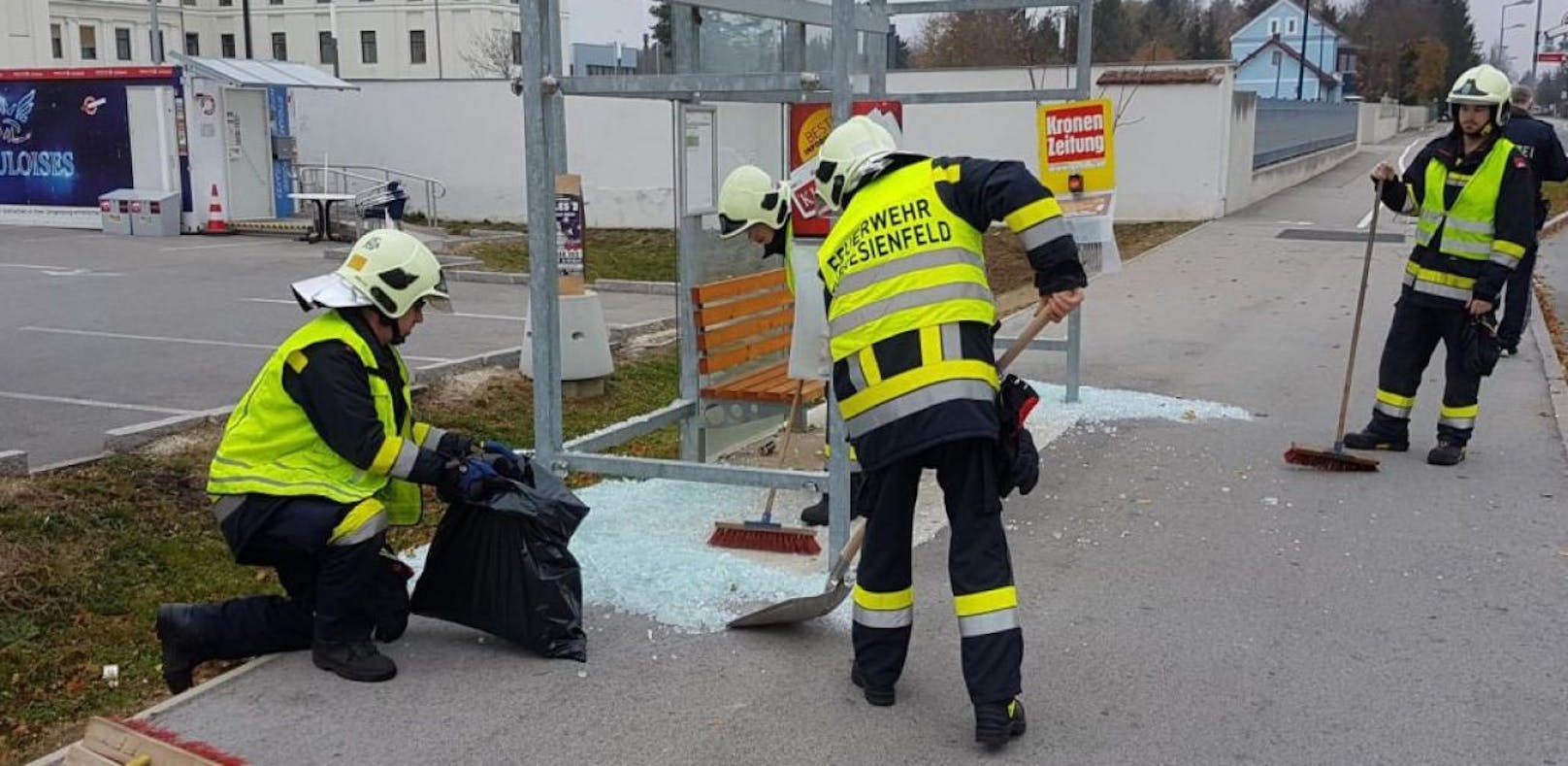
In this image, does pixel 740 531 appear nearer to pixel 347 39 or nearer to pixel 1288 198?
pixel 1288 198

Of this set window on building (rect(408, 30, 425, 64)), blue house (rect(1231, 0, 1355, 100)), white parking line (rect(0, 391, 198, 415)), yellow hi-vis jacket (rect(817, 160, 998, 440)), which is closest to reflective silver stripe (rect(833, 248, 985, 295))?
yellow hi-vis jacket (rect(817, 160, 998, 440))

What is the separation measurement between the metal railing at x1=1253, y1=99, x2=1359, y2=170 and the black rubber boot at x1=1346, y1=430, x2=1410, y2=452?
66.6 ft

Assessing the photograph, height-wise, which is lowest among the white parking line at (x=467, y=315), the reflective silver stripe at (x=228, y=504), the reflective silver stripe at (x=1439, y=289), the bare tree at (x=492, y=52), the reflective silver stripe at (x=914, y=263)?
the white parking line at (x=467, y=315)

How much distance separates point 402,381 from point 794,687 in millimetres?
1548

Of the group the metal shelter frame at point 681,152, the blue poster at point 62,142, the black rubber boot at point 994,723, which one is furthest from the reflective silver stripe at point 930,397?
the blue poster at point 62,142

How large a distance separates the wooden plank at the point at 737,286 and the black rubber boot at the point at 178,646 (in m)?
2.82

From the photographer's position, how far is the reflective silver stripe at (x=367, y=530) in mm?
3941

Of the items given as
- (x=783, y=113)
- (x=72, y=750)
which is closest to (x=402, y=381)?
(x=72, y=750)

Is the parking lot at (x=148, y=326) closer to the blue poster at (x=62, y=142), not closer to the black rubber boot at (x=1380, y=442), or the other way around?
the blue poster at (x=62, y=142)

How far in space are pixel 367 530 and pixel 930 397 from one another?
1731mm

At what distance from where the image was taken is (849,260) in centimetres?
379

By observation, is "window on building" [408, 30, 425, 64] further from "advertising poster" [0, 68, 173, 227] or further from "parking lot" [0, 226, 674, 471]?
"parking lot" [0, 226, 674, 471]

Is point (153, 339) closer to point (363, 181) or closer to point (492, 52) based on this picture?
point (363, 181)

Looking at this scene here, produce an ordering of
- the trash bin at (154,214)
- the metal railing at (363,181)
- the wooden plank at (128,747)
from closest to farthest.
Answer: the wooden plank at (128,747)
the trash bin at (154,214)
the metal railing at (363,181)
